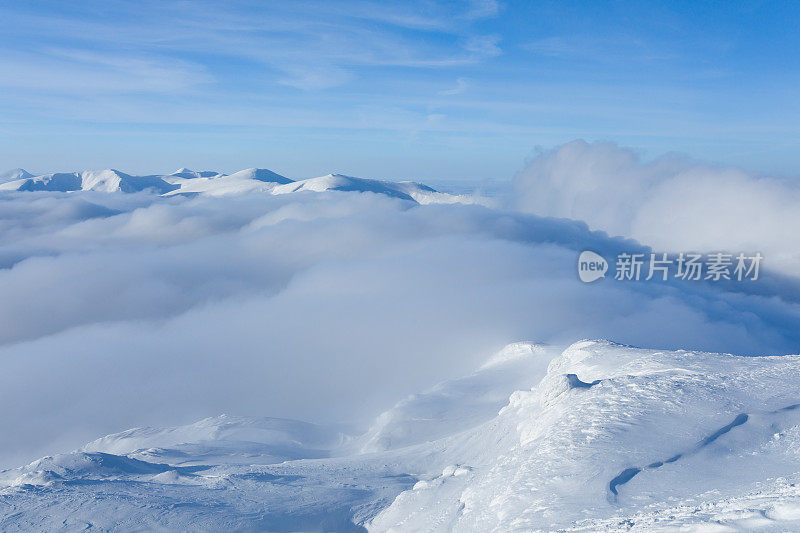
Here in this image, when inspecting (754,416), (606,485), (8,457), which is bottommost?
(8,457)

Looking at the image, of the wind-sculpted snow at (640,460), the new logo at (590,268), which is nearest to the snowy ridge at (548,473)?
the wind-sculpted snow at (640,460)

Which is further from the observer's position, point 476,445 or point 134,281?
point 134,281

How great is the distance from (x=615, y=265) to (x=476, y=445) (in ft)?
448

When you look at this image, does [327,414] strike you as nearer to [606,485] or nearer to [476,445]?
[476,445]

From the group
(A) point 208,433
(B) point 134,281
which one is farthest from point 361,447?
(B) point 134,281

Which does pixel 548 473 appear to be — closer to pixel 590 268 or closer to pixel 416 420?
pixel 416 420

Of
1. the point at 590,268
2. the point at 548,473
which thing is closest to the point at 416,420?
the point at 548,473

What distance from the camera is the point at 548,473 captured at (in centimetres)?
1463

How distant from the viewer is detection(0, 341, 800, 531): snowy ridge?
12.5 m

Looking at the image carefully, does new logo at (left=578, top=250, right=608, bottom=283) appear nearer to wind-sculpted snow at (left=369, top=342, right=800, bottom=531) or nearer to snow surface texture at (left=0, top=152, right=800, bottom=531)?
snow surface texture at (left=0, top=152, right=800, bottom=531)

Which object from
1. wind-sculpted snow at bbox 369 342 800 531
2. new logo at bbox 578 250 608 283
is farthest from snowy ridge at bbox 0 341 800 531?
new logo at bbox 578 250 608 283

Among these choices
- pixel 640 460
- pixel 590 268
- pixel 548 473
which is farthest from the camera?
pixel 590 268

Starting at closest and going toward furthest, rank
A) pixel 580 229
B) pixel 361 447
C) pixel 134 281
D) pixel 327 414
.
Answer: pixel 361 447, pixel 327 414, pixel 134 281, pixel 580 229

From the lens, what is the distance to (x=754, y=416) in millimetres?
Result: 16797
